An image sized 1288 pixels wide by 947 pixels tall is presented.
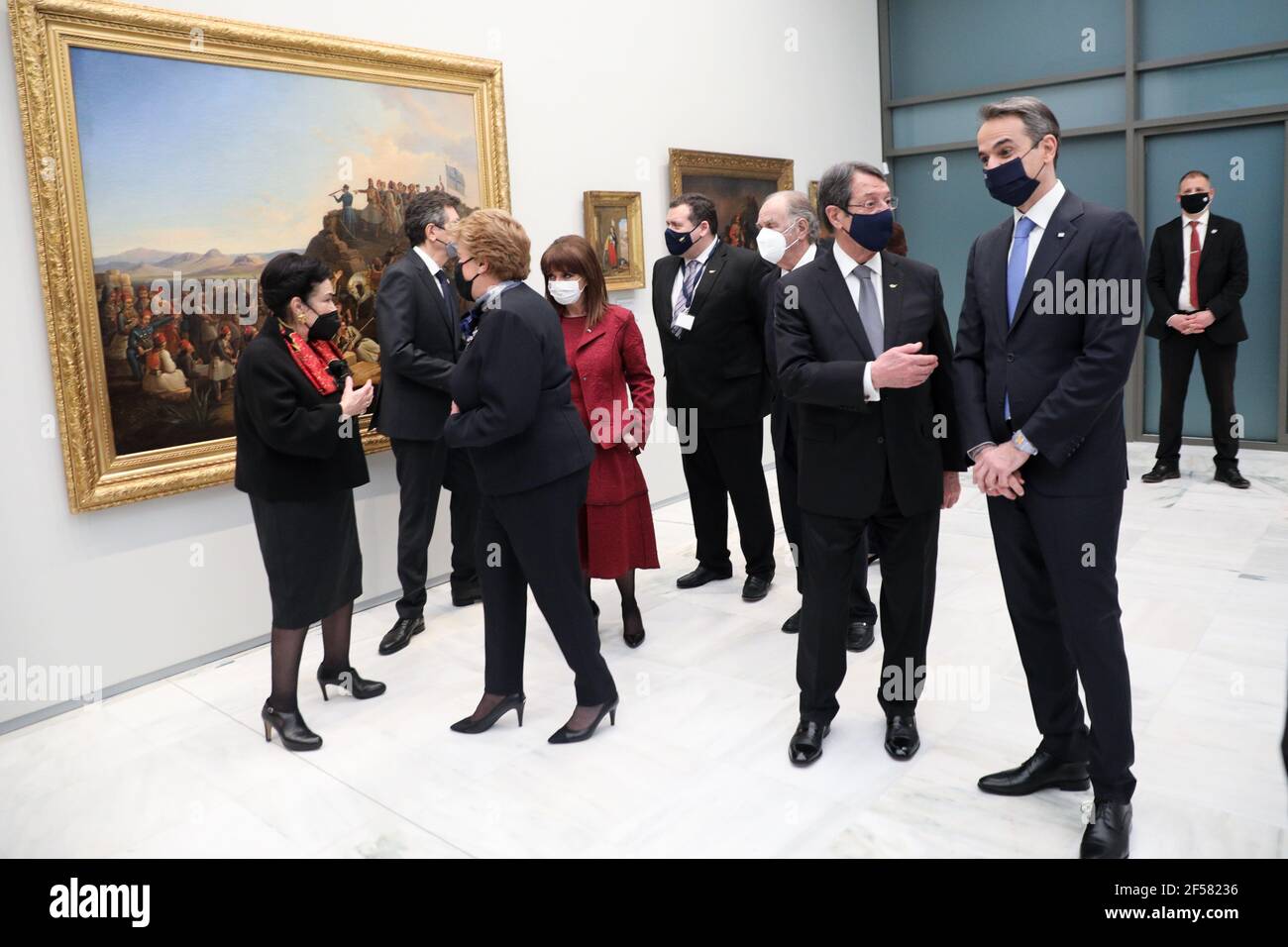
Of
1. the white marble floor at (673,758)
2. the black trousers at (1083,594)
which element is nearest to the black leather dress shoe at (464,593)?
the white marble floor at (673,758)

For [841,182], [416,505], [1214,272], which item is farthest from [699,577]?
[1214,272]

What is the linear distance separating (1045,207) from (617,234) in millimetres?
5181

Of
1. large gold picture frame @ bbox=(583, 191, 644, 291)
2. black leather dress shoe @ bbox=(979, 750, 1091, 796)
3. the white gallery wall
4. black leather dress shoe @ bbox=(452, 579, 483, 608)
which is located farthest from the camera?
large gold picture frame @ bbox=(583, 191, 644, 291)

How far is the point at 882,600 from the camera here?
421 centimetres

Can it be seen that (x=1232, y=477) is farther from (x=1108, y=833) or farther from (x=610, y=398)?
(x=1108, y=833)

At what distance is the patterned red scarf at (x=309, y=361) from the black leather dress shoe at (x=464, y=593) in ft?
7.74

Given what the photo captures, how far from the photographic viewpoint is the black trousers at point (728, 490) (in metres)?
6.24

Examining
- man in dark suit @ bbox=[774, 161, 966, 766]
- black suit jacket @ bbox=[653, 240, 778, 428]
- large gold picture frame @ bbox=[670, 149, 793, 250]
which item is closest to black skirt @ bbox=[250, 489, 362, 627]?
man in dark suit @ bbox=[774, 161, 966, 766]

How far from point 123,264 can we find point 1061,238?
438 centimetres

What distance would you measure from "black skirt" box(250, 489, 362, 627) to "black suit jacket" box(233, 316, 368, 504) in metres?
0.07

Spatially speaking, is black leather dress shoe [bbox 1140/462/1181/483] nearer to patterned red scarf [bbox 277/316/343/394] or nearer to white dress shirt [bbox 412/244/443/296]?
white dress shirt [bbox 412/244/443/296]

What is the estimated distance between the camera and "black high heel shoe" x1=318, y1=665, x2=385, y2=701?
503 cm

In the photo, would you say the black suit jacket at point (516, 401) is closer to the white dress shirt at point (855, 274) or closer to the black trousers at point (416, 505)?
the white dress shirt at point (855, 274)
